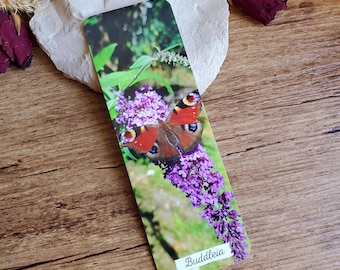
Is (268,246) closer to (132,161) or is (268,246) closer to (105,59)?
(132,161)

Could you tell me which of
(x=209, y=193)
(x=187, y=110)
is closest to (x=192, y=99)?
(x=187, y=110)

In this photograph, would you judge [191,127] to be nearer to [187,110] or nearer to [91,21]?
[187,110]

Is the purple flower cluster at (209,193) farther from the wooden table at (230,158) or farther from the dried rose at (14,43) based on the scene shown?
the dried rose at (14,43)

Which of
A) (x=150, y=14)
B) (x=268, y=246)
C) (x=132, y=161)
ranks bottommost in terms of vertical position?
(x=268, y=246)

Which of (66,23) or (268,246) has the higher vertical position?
(66,23)

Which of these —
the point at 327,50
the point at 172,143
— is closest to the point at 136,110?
the point at 172,143

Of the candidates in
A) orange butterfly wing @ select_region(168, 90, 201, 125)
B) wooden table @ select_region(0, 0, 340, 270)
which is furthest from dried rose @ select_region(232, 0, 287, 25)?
orange butterfly wing @ select_region(168, 90, 201, 125)
